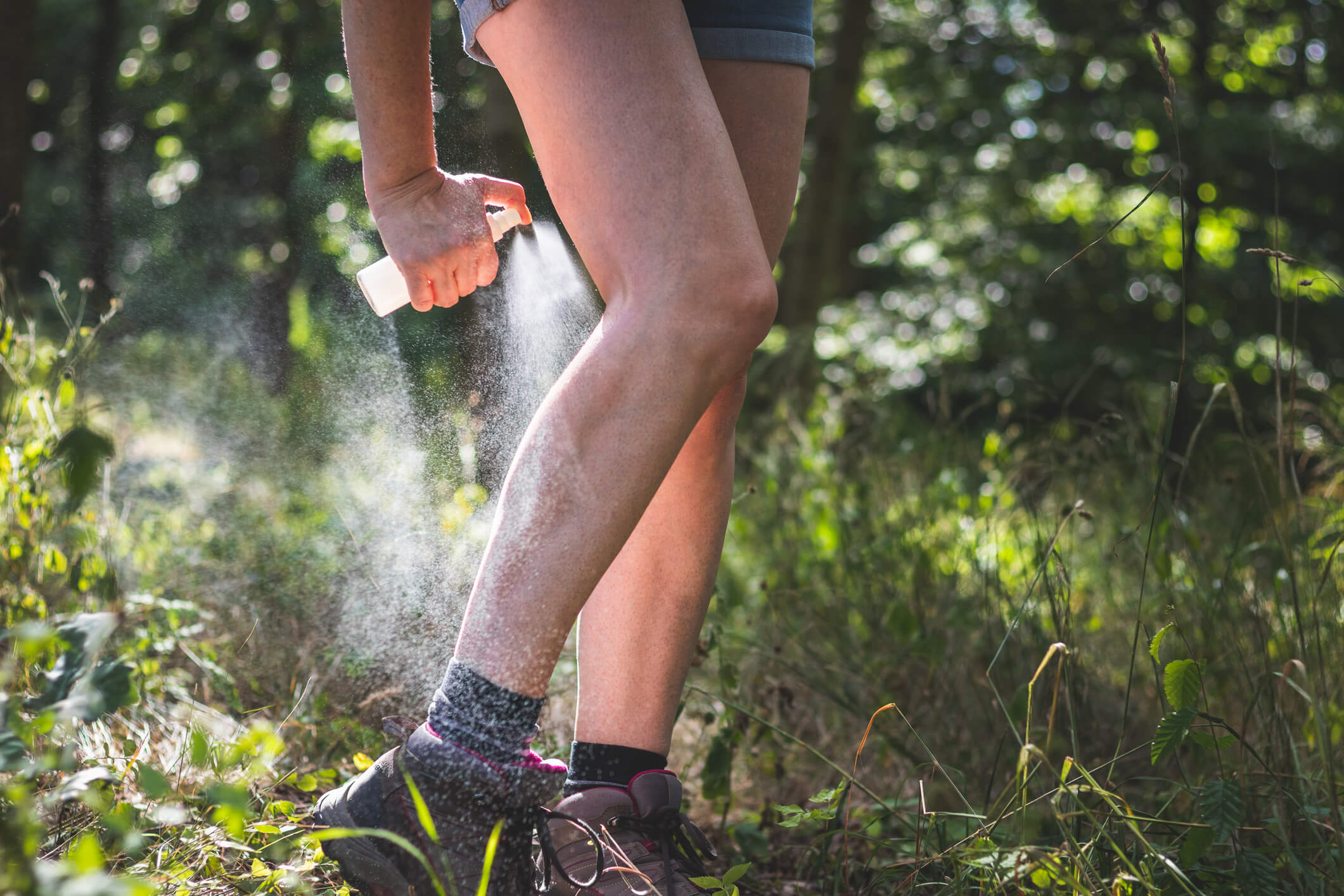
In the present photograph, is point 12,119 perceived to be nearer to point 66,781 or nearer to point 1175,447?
point 66,781

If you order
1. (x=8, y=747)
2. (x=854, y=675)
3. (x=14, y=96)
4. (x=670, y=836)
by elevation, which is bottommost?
(x=854, y=675)

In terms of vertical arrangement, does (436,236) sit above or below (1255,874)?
above

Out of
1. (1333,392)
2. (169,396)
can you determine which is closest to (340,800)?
(169,396)

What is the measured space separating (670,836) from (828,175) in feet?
19.0

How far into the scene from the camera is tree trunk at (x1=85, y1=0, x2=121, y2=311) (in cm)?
671

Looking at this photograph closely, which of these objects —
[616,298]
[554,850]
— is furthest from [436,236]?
[554,850]

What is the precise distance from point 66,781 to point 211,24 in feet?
24.4

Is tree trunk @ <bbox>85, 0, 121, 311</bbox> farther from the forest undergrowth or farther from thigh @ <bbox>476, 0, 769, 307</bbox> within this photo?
thigh @ <bbox>476, 0, 769, 307</bbox>

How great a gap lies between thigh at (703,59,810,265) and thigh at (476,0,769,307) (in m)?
0.29

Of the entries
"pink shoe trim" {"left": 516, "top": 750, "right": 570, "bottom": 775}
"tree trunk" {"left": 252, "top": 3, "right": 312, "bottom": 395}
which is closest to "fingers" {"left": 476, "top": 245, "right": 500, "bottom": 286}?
"pink shoe trim" {"left": 516, "top": 750, "right": 570, "bottom": 775}

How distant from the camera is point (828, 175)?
639 cm

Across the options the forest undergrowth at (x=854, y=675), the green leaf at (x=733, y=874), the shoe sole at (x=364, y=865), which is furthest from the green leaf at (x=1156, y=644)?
the shoe sole at (x=364, y=865)

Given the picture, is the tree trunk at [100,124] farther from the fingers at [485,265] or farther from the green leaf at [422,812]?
the green leaf at [422,812]

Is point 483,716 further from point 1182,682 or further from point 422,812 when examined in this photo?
point 1182,682
